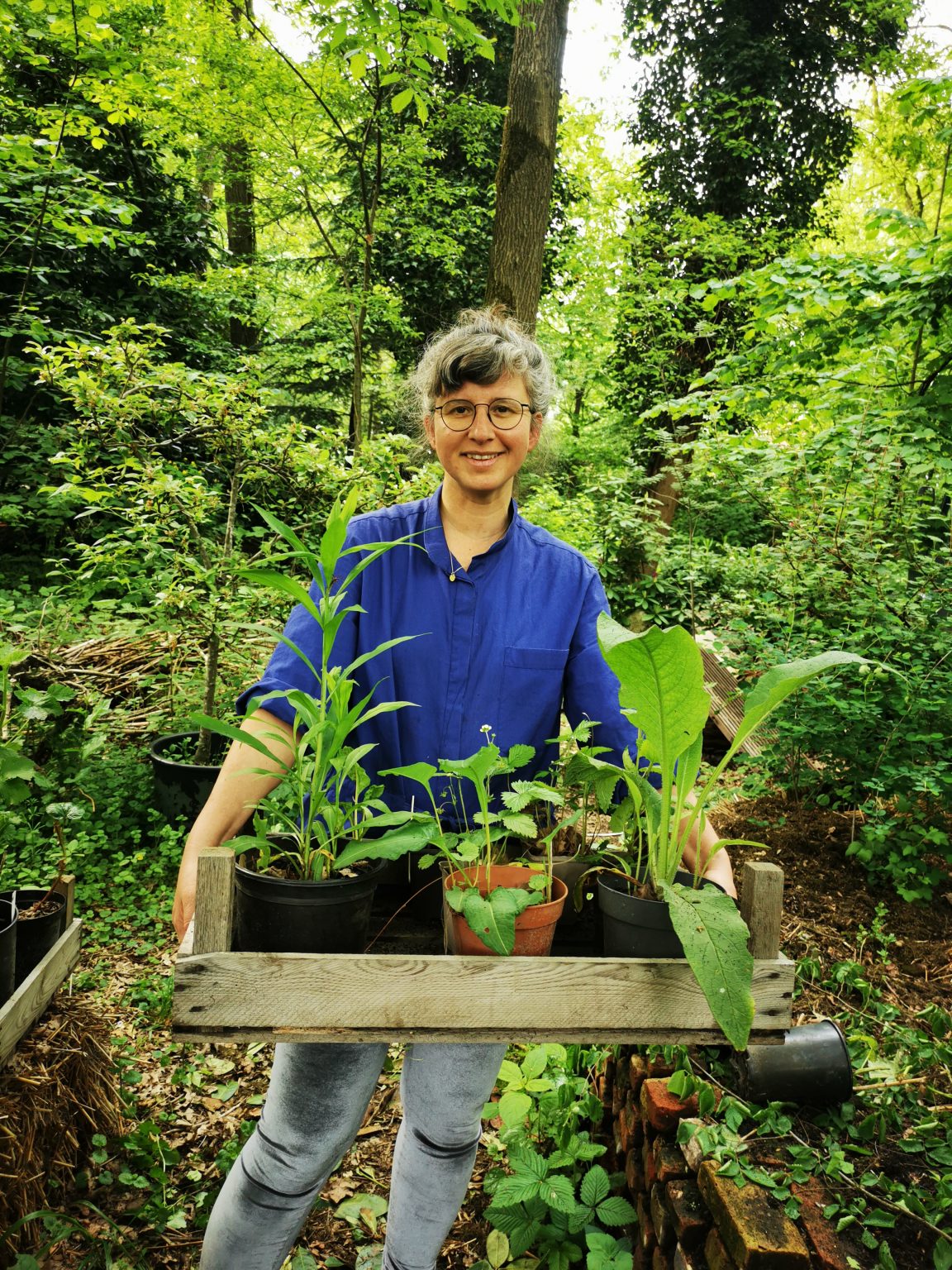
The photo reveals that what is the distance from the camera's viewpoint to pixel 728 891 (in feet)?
3.70

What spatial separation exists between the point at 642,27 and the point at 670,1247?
13456 millimetres

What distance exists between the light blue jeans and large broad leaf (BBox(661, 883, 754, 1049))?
0.65 m

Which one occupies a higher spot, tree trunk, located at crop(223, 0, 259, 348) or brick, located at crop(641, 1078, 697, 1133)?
tree trunk, located at crop(223, 0, 259, 348)

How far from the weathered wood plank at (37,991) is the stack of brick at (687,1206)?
152 centimetres

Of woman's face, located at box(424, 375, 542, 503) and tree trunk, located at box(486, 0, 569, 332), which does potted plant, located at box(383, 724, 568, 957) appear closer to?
woman's face, located at box(424, 375, 542, 503)

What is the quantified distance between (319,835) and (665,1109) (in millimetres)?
1157

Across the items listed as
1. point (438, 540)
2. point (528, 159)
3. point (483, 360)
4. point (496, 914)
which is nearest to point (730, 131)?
point (528, 159)

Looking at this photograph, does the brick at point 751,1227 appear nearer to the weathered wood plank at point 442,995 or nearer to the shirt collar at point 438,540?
the weathered wood plank at point 442,995

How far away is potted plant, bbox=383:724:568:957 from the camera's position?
94 cm

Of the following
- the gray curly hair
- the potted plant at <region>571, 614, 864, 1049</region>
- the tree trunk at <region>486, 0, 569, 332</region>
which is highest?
the tree trunk at <region>486, 0, 569, 332</region>

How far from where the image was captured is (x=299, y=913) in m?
0.96

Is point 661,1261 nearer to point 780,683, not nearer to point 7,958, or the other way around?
point 780,683

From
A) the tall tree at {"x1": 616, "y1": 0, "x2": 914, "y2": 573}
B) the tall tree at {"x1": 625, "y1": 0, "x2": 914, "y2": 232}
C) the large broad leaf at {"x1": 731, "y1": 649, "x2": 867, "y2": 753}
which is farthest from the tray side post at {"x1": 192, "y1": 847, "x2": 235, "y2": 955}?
the tall tree at {"x1": 625, "y1": 0, "x2": 914, "y2": 232}

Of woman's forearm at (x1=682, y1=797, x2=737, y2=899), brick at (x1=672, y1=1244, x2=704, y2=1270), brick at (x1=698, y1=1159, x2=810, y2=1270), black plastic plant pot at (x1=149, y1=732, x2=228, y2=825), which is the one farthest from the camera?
black plastic plant pot at (x1=149, y1=732, x2=228, y2=825)
